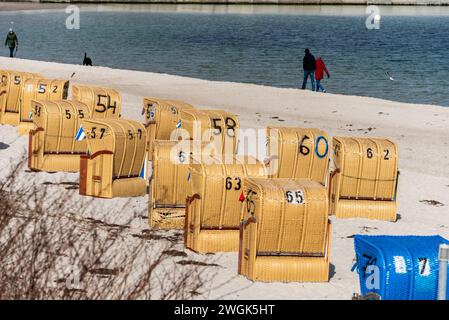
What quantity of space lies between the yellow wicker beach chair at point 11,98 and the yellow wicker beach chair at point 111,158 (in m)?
10.3

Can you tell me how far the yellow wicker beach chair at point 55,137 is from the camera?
84.1ft

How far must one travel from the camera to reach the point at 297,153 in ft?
74.7

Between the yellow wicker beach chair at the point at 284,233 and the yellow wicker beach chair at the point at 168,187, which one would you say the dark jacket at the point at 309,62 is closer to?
the yellow wicker beach chair at the point at 168,187

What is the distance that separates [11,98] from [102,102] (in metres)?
5.36

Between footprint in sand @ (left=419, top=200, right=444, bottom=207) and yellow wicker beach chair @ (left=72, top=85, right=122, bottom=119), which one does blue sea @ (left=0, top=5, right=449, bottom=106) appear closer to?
yellow wicker beach chair @ (left=72, top=85, right=122, bottom=119)

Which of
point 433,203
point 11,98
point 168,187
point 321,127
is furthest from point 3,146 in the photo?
point 433,203

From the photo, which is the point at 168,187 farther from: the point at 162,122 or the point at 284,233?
the point at 162,122

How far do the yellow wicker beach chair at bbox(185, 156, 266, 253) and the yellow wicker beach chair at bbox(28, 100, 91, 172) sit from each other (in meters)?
7.41

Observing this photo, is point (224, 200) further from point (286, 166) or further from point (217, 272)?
point (286, 166)

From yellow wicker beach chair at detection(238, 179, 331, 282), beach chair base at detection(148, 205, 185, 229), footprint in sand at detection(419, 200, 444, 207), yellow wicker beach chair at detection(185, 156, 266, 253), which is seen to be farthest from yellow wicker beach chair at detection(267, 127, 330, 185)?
yellow wicker beach chair at detection(238, 179, 331, 282)

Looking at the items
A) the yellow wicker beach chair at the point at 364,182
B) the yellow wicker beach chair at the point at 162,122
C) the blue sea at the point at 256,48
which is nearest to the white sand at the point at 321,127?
the yellow wicker beach chair at the point at 364,182

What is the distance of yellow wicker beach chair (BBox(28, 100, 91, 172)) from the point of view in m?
25.6

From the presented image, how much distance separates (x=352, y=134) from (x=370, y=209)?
12533mm

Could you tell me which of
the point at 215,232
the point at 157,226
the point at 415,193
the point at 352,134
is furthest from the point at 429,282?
the point at 352,134
